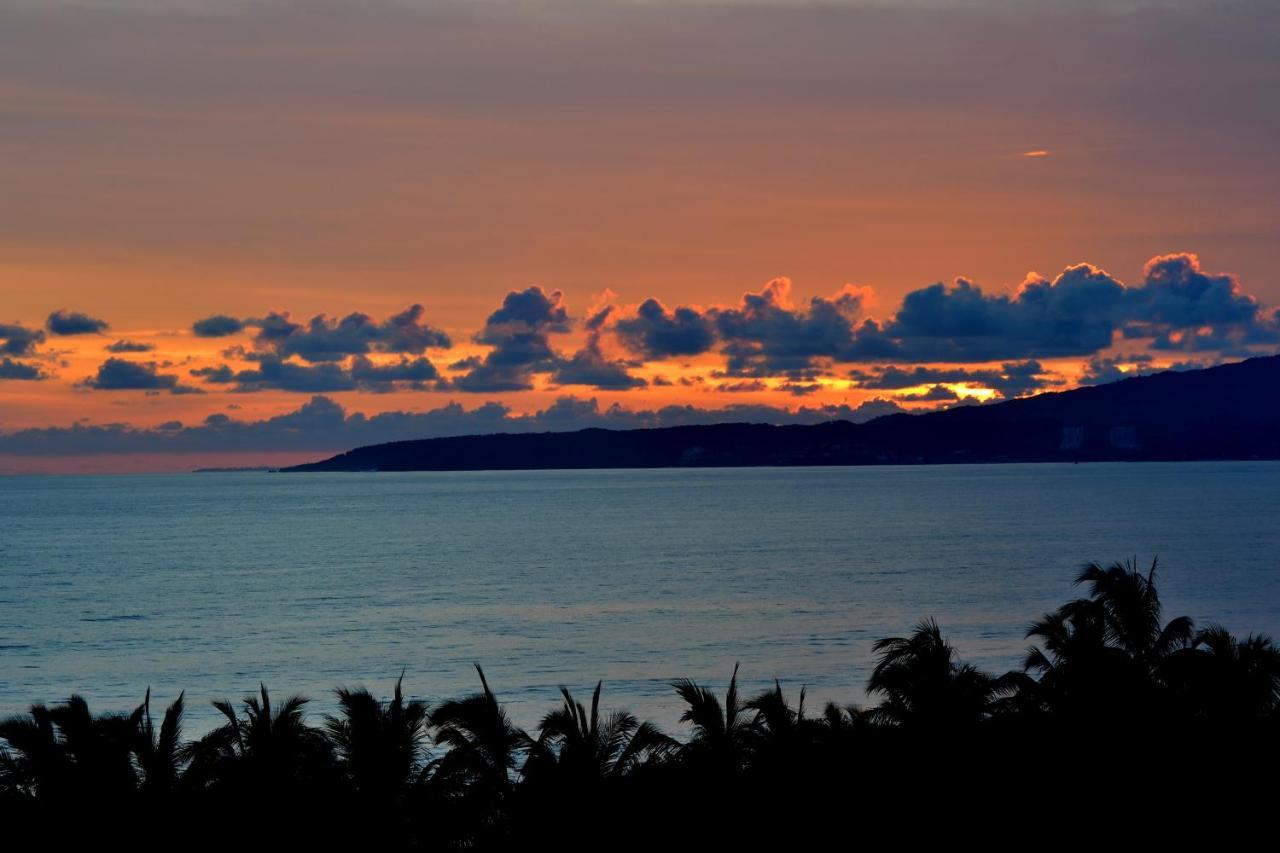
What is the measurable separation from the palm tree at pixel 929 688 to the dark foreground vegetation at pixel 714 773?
0.05 metres

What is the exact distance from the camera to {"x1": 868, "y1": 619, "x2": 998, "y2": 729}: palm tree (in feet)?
104

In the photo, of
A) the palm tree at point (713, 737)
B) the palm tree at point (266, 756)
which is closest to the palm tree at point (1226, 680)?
the palm tree at point (713, 737)

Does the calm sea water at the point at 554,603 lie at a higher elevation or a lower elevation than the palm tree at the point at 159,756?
lower

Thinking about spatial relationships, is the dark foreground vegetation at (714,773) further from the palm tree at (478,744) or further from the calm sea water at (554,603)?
the calm sea water at (554,603)

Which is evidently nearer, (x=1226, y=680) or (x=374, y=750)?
(x=374, y=750)

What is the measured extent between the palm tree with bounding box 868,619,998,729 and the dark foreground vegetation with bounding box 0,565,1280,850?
0.16 ft

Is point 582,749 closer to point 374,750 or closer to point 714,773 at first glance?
point 714,773

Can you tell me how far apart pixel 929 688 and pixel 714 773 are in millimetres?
5695

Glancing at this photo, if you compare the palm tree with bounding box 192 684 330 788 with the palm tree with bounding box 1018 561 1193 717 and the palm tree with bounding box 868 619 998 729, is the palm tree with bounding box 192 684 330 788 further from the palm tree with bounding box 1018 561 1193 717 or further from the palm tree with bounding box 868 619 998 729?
the palm tree with bounding box 1018 561 1193 717

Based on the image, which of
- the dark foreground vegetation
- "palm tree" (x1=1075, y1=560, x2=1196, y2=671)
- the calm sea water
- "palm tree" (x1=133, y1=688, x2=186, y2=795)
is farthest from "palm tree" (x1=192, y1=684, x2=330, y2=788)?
the calm sea water

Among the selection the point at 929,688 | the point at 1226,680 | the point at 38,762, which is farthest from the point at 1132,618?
the point at 38,762

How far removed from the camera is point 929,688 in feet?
105

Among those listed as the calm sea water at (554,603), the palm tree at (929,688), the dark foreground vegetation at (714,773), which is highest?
the palm tree at (929,688)

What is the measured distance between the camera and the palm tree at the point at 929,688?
104 ft
